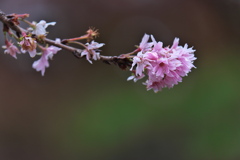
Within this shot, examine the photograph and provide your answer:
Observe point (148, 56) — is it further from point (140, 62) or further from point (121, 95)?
point (121, 95)

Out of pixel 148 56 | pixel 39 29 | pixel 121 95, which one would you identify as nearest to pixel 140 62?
pixel 148 56

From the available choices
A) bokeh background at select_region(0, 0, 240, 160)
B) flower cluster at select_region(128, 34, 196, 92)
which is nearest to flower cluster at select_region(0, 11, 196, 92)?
flower cluster at select_region(128, 34, 196, 92)

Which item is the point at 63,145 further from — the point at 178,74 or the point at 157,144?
the point at 178,74

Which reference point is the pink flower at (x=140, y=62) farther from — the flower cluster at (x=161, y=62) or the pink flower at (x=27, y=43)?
the pink flower at (x=27, y=43)

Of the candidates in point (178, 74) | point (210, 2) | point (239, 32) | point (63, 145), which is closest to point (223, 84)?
point (239, 32)

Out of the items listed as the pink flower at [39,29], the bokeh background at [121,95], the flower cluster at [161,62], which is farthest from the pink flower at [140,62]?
the bokeh background at [121,95]

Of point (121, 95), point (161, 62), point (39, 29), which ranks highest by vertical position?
point (121, 95)

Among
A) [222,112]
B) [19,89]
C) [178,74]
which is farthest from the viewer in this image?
[19,89]

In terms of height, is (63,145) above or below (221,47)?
below
